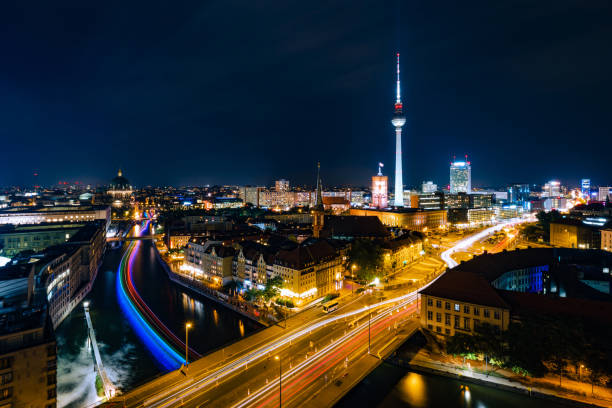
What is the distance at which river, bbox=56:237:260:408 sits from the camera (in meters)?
24.0

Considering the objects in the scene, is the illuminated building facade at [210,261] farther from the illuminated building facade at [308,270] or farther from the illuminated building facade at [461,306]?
the illuminated building facade at [461,306]

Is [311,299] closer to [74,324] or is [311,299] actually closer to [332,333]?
[332,333]

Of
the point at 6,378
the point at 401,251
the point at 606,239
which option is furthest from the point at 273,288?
the point at 606,239

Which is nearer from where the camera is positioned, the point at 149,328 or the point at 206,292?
the point at 149,328

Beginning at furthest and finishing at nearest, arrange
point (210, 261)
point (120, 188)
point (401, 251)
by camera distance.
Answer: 1. point (120, 188)
2. point (401, 251)
3. point (210, 261)

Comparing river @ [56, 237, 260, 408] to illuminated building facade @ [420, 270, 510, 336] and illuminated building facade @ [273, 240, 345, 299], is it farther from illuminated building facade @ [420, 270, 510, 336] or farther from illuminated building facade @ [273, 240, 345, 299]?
illuminated building facade @ [420, 270, 510, 336]

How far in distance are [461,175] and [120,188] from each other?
7226 inches

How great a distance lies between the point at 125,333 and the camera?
3134 centimetres

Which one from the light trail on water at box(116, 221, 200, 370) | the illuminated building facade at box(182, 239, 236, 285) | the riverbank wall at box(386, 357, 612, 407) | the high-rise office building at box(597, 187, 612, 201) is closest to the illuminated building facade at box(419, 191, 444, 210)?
the illuminated building facade at box(182, 239, 236, 285)

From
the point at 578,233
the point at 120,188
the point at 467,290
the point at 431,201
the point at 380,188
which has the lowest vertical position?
the point at 467,290

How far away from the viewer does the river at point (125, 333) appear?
24000 mm

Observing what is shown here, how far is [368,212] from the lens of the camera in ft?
310

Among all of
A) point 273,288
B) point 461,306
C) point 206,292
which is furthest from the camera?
point 206,292

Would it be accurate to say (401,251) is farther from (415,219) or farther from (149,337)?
(415,219)
